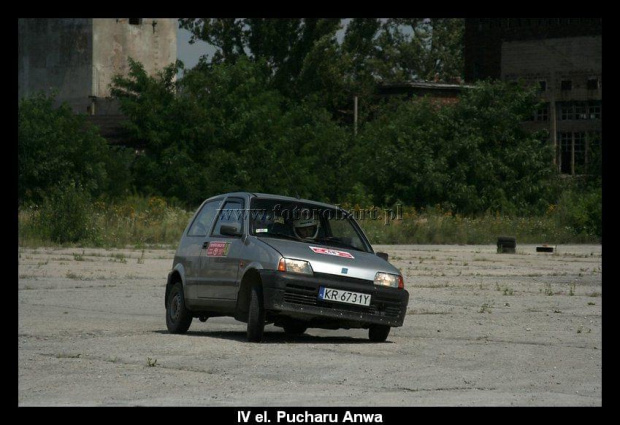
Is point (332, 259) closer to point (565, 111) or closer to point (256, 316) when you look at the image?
point (256, 316)

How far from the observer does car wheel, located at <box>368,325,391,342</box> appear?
14.4 meters

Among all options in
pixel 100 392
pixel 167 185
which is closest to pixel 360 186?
pixel 167 185

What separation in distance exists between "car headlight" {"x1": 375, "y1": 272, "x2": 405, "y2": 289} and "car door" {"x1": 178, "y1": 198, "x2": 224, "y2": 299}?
2.20 m

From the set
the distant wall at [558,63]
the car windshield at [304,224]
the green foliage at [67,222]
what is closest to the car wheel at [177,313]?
the car windshield at [304,224]

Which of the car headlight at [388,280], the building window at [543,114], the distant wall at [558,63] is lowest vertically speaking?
the car headlight at [388,280]

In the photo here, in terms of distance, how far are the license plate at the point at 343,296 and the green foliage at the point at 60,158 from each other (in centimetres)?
4203

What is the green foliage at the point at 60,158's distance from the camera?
184 ft

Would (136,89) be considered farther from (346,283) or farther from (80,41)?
(346,283)

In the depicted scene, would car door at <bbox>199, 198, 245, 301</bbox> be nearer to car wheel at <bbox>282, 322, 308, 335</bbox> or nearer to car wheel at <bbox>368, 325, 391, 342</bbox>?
car wheel at <bbox>282, 322, 308, 335</bbox>

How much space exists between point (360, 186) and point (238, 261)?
150 ft

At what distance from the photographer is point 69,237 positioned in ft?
123

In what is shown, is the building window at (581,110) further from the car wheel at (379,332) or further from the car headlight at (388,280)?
the car headlight at (388,280)
